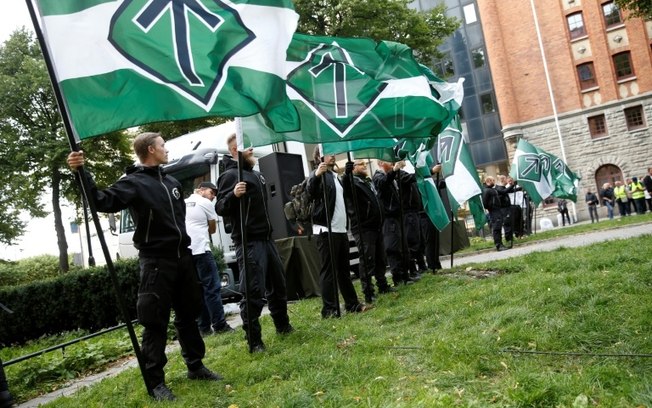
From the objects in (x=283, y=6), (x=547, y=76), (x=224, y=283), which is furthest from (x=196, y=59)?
(x=547, y=76)

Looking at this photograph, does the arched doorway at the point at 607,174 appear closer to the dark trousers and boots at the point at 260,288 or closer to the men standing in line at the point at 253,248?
the dark trousers and boots at the point at 260,288

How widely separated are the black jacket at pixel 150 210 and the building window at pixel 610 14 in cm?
3698

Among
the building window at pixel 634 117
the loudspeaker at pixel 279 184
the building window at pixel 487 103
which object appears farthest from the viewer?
the building window at pixel 487 103

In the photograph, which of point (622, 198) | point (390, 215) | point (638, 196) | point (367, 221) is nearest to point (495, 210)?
point (390, 215)

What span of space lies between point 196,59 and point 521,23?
36.0 meters

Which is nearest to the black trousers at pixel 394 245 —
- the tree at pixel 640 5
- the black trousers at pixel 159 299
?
the black trousers at pixel 159 299

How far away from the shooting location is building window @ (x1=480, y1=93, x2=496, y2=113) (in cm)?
4034

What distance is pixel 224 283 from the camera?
1113 cm

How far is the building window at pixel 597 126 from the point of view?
34.5 metres

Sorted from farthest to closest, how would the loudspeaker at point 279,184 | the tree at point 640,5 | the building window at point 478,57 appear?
the building window at point 478,57, the tree at point 640,5, the loudspeaker at point 279,184

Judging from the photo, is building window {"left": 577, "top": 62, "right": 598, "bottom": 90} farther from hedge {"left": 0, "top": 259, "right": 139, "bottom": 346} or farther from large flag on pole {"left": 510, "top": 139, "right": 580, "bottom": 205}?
hedge {"left": 0, "top": 259, "right": 139, "bottom": 346}

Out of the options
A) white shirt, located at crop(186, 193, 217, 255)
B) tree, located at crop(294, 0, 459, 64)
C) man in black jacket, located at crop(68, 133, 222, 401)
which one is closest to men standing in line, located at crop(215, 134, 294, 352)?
man in black jacket, located at crop(68, 133, 222, 401)

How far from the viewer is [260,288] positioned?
5.70 m

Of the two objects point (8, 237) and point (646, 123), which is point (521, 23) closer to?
point (646, 123)
